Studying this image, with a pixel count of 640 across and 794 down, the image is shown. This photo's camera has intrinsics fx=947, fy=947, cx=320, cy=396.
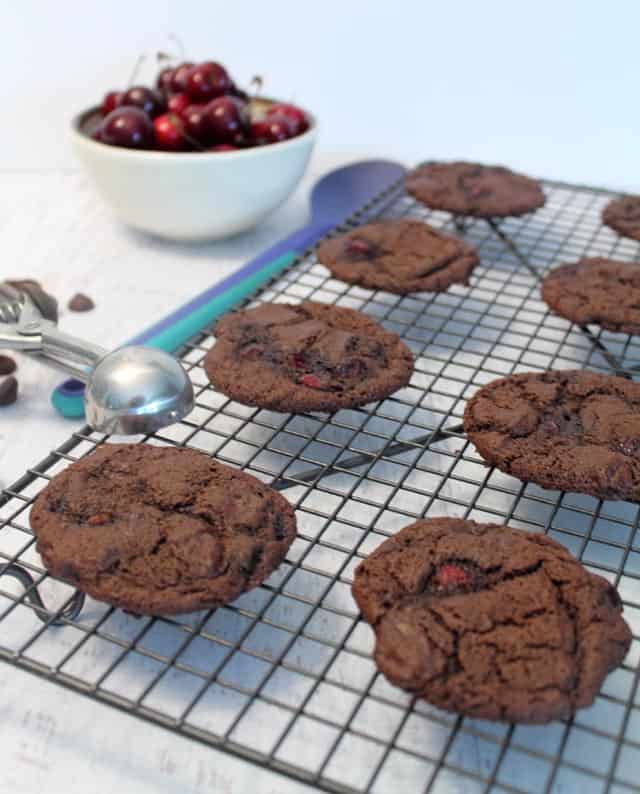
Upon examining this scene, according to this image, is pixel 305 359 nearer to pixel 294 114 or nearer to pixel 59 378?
pixel 59 378

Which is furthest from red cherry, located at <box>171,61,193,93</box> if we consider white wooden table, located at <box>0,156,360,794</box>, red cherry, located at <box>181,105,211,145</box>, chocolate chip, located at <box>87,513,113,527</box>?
chocolate chip, located at <box>87,513,113,527</box>

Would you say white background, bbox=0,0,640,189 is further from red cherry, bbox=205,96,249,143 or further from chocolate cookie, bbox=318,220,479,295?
chocolate cookie, bbox=318,220,479,295

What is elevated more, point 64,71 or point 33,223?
point 64,71

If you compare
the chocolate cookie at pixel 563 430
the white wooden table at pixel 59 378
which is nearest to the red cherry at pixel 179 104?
the white wooden table at pixel 59 378

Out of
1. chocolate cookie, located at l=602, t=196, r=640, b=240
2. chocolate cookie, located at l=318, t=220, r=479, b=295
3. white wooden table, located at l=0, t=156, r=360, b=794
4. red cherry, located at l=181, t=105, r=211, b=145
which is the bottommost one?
white wooden table, located at l=0, t=156, r=360, b=794

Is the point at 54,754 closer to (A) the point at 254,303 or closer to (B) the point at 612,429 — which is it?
(B) the point at 612,429

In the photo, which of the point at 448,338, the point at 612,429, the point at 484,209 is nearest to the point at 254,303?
the point at 448,338
